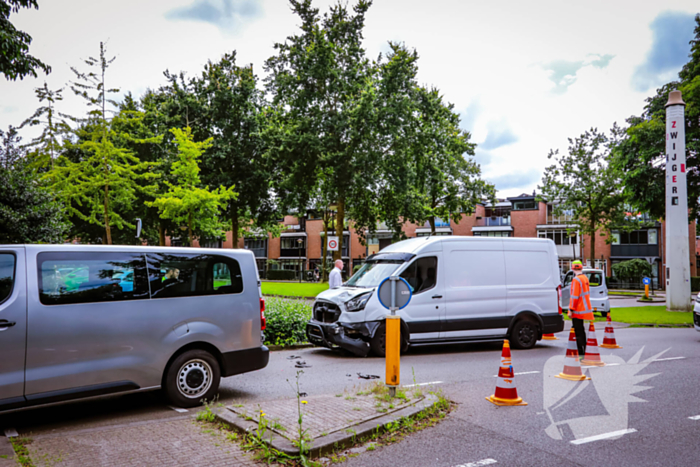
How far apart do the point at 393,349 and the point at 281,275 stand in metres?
62.9

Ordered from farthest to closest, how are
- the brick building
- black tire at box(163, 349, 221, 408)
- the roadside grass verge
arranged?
1. the brick building
2. the roadside grass verge
3. black tire at box(163, 349, 221, 408)

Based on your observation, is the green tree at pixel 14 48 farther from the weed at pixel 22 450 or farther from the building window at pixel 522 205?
the building window at pixel 522 205

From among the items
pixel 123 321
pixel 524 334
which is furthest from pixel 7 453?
pixel 524 334

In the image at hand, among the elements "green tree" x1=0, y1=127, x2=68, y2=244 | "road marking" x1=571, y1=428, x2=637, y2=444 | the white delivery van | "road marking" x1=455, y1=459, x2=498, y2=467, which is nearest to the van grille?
the white delivery van

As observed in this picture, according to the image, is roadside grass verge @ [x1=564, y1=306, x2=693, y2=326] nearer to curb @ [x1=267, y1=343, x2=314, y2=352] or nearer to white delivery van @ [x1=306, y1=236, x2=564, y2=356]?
white delivery van @ [x1=306, y1=236, x2=564, y2=356]

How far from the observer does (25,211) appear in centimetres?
1633

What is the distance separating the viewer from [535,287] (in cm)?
1167

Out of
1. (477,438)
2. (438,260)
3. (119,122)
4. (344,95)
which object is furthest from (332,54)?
(477,438)

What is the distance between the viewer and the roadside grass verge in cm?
1820

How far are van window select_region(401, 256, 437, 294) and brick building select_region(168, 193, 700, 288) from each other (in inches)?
1353

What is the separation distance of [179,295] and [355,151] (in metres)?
22.0

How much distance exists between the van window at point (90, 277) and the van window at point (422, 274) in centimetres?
580

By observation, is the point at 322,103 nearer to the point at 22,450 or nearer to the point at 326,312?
the point at 326,312

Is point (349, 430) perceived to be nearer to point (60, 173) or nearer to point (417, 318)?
point (417, 318)
